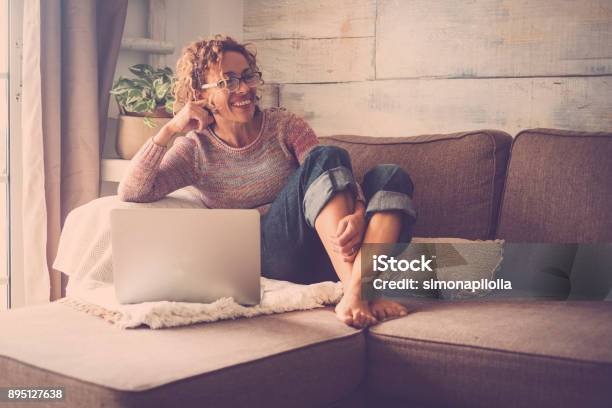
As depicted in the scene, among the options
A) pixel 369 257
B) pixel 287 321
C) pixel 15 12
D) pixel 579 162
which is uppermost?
pixel 15 12

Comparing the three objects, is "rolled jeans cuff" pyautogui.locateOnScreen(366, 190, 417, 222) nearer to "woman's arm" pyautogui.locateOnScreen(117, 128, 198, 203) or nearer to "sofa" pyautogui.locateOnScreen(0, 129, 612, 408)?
"sofa" pyautogui.locateOnScreen(0, 129, 612, 408)

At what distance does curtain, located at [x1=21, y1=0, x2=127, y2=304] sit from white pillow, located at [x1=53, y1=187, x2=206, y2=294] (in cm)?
44

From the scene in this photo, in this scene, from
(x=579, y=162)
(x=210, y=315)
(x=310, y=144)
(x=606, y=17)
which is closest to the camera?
(x=210, y=315)

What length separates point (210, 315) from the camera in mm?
1680

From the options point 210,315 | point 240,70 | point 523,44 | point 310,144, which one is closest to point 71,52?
point 240,70

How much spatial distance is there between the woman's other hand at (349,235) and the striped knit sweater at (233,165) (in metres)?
0.44

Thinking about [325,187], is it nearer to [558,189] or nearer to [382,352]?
[382,352]

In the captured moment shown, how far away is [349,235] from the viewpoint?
1.81 metres

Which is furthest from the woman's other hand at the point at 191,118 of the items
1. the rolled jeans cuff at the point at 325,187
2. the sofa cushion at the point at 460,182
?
the sofa cushion at the point at 460,182

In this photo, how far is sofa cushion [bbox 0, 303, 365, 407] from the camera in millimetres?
1320

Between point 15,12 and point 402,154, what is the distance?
1.38 m

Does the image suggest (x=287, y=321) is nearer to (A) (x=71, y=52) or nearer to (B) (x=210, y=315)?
(B) (x=210, y=315)

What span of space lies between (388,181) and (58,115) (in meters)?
1.27

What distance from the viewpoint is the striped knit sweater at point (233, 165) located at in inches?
87.3
